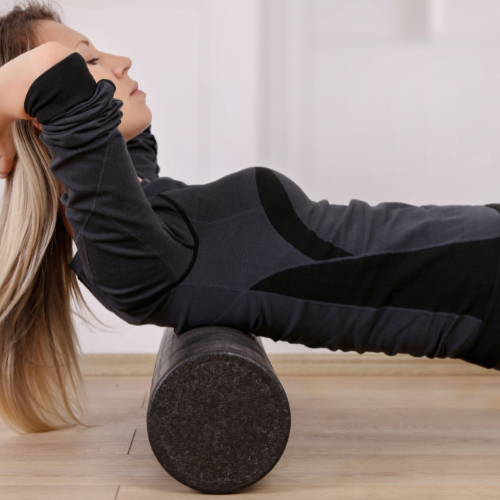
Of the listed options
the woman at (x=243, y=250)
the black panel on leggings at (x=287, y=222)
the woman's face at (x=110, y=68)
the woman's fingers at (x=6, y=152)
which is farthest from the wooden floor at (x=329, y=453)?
the woman's face at (x=110, y=68)

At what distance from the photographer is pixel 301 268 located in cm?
99

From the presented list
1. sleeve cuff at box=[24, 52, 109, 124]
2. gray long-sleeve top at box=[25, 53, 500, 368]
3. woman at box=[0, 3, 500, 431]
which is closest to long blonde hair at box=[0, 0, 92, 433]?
woman at box=[0, 3, 500, 431]

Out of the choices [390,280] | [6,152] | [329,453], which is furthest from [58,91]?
[329,453]

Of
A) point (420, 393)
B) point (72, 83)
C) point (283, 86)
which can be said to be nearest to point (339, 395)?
point (420, 393)

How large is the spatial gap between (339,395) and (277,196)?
0.94 meters

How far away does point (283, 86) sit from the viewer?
1.99 m

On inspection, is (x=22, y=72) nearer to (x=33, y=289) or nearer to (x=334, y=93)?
(x=33, y=289)

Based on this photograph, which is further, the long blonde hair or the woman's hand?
the long blonde hair

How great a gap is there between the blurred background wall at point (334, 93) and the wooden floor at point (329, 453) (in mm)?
722

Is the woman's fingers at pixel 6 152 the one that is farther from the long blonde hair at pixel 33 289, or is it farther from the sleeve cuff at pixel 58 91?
the sleeve cuff at pixel 58 91

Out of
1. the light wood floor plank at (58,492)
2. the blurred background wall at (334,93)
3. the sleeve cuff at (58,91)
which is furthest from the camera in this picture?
the blurred background wall at (334,93)

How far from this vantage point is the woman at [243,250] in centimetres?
88

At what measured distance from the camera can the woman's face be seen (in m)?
1.14

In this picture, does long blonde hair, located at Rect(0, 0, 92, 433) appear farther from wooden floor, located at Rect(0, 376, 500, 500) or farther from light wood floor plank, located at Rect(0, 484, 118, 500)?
light wood floor plank, located at Rect(0, 484, 118, 500)
